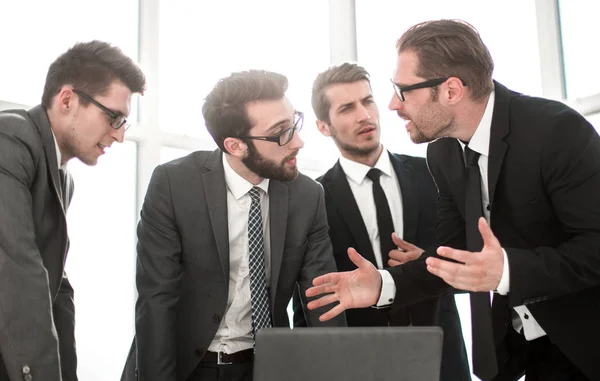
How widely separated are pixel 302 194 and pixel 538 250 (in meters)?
1.14

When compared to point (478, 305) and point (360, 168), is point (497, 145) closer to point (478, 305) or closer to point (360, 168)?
point (478, 305)

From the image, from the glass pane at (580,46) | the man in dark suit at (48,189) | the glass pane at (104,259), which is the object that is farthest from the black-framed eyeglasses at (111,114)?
the glass pane at (580,46)

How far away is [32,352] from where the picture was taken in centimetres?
168

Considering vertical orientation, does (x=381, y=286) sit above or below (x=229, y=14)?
below

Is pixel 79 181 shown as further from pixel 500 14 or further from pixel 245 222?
pixel 500 14

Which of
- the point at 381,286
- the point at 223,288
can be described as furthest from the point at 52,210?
the point at 381,286

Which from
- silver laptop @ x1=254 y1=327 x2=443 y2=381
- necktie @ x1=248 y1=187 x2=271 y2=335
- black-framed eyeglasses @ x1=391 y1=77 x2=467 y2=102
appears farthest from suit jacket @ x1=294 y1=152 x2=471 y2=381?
silver laptop @ x1=254 y1=327 x2=443 y2=381

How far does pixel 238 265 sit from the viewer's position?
245 cm

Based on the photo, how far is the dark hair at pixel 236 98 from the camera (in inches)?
109

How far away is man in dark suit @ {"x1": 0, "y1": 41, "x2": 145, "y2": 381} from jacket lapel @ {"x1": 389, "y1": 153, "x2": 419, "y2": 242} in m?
1.36

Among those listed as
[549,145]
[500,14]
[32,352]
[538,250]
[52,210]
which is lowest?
[32,352]

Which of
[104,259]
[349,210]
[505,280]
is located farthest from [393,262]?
[104,259]

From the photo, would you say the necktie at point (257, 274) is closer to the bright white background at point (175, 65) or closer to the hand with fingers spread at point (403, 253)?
the hand with fingers spread at point (403, 253)

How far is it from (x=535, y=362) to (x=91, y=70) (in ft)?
6.68
